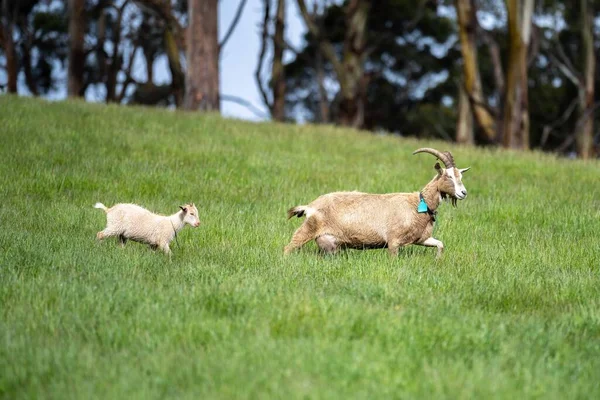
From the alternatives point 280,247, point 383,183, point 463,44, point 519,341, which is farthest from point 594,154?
point 519,341

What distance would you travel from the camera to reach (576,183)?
16.6m

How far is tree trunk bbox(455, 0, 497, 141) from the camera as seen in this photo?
26.6 meters

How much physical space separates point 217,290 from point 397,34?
35703mm

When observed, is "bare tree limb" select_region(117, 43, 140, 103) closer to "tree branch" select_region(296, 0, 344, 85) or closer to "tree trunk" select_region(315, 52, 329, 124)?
"tree trunk" select_region(315, 52, 329, 124)

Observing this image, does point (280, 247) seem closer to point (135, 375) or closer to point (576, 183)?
point (135, 375)

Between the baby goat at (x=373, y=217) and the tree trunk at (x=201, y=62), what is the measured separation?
16.7 m

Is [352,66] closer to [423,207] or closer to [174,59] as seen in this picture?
[174,59]

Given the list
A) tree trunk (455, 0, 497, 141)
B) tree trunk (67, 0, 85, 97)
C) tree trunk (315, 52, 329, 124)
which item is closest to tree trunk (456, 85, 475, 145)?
tree trunk (315, 52, 329, 124)

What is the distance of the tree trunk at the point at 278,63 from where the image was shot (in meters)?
34.9

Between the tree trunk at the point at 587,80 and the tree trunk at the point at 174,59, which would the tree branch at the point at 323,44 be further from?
the tree trunk at the point at 587,80

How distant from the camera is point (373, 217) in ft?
29.6

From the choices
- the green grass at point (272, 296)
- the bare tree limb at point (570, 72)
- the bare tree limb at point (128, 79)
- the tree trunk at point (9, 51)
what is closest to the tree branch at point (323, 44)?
the bare tree limb at point (128, 79)

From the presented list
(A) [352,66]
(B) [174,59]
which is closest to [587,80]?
(A) [352,66]

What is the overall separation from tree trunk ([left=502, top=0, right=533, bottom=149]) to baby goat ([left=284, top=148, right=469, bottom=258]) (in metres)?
16.8
